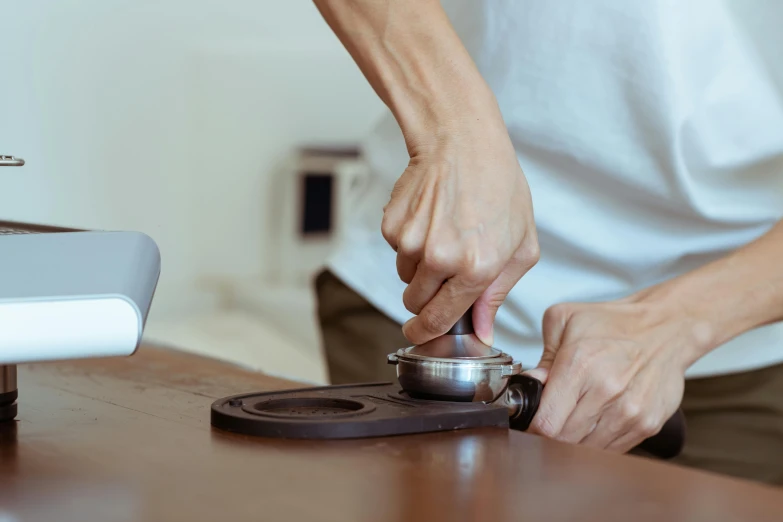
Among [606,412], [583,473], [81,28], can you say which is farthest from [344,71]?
[583,473]

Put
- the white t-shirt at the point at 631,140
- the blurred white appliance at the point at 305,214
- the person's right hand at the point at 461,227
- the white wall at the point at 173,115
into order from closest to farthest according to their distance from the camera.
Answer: the person's right hand at the point at 461,227, the white t-shirt at the point at 631,140, the white wall at the point at 173,115, the blurred white appliance at the point at 305,214

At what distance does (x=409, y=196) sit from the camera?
672 millimetres

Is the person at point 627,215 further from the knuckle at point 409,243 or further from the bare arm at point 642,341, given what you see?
the knuckle at point 409,243

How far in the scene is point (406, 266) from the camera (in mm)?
681

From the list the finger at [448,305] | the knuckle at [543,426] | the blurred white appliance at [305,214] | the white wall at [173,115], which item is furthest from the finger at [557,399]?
the blurred white appliance at [305,214]

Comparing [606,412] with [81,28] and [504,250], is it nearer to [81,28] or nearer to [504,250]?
[504,250]

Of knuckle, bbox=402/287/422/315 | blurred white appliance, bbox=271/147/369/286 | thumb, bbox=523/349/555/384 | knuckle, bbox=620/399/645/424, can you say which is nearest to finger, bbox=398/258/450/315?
knuckle, bbox=402/287/422/315

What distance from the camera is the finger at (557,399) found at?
69 centimetres

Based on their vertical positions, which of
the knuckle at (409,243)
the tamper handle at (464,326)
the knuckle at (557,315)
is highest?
the knuckle at (409,243)

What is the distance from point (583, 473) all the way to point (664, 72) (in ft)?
1.92

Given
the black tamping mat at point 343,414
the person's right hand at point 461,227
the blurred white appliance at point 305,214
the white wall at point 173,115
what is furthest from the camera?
the blurred white appliance at point 305,214

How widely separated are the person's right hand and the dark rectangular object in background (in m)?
2.18

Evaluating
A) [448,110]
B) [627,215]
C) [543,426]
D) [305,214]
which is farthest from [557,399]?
[305,214]

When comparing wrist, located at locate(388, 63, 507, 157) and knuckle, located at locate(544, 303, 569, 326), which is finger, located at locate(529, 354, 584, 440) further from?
wrist, located at locate(388, 63, 507, 157)
